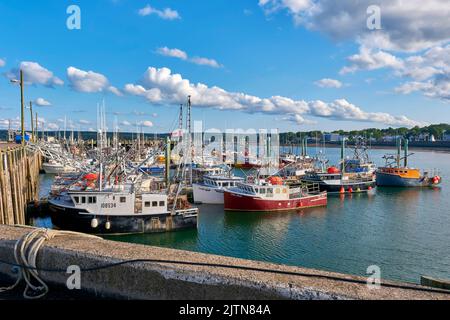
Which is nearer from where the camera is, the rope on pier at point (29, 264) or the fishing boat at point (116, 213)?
the rope on pier at point (29, 264)

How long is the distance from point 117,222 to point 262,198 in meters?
15.3

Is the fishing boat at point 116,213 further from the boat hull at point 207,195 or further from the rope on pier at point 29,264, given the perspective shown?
Result: the rope on pier at point 29,264

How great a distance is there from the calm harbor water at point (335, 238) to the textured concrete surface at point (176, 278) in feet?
56.4

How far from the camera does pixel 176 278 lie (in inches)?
173

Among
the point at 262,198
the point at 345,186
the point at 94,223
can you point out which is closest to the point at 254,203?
the point at 262,198

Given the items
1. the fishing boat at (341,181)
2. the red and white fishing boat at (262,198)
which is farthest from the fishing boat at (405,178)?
the red and white fishing boat at (262,198)

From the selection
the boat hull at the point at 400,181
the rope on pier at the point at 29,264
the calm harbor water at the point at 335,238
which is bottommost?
the calm harbor water at the point at 335,238

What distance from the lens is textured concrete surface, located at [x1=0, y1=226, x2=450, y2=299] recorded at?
391cm

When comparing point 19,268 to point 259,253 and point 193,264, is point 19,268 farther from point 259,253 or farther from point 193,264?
point 259,253

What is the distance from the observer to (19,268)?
16.8ft

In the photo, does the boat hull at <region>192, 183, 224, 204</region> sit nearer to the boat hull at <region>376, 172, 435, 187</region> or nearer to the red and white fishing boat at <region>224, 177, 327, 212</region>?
the red and white fishing boat at <region>224, 177, 327, 212</region>

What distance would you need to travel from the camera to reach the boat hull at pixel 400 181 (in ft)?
192
